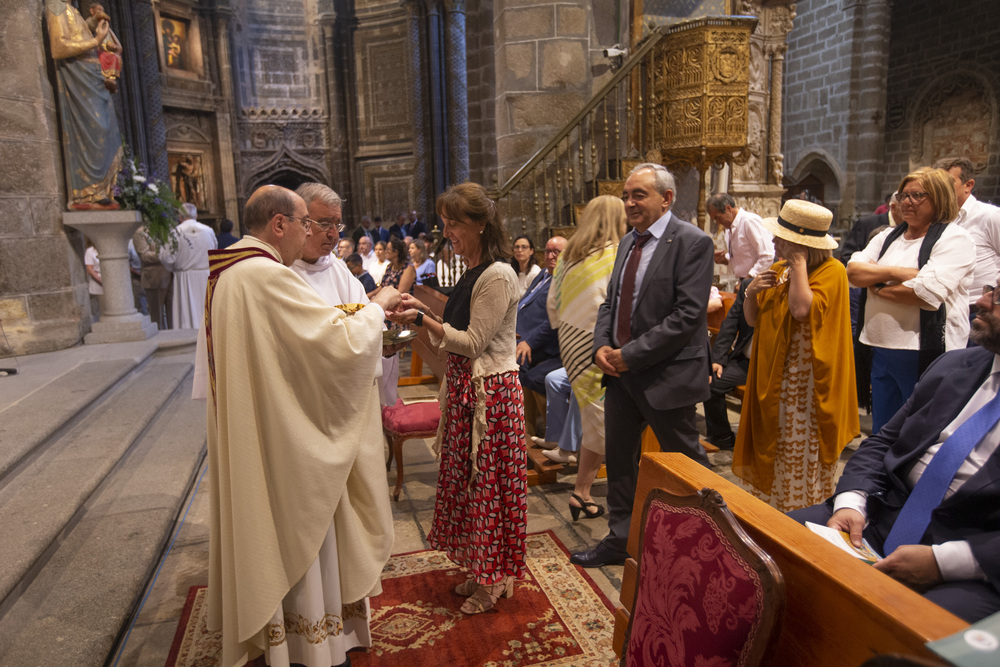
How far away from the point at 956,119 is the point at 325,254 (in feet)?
46.6

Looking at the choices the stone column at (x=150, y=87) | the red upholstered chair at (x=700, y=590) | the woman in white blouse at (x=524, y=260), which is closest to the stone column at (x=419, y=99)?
the stone column at (x=150, y=87)

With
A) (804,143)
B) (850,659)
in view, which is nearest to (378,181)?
(804,143)

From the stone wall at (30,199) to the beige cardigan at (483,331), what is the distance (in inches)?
216

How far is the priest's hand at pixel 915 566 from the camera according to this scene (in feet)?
5.10

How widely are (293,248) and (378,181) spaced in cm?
1566

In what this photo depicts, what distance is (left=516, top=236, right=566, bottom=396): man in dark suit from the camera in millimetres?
4508

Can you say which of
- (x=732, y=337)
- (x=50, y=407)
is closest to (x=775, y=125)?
(x=732, y=337)

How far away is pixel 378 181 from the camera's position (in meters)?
17.2

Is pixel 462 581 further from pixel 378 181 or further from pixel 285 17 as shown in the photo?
pixel 285 17

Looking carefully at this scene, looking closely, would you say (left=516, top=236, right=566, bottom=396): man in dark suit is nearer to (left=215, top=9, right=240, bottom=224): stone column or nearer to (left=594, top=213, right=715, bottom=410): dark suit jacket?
(left=594, top=213, right=715, bottom=410): dark suit jacket

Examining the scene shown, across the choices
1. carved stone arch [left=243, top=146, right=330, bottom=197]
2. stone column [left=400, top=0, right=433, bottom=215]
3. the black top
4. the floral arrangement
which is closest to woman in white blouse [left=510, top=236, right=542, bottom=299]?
the black top

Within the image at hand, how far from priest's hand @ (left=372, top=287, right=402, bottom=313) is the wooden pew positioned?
4.84 ft

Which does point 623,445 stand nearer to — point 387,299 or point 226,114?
point 387,299

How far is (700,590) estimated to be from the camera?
4.51 ft
